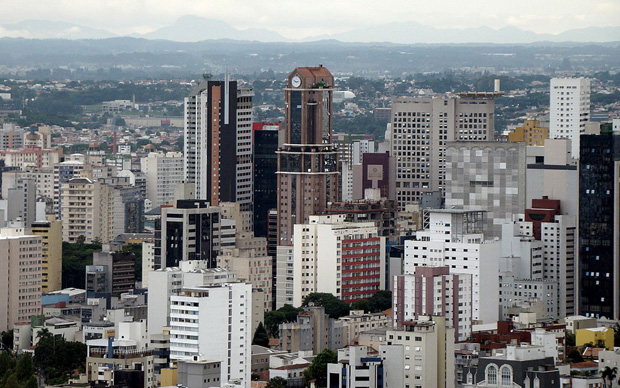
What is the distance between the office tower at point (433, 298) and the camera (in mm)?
43875

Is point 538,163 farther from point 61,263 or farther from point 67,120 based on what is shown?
point 67,120


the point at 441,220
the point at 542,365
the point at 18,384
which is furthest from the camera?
the point at 441,220

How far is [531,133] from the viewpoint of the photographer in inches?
3172

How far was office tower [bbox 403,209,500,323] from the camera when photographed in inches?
1887

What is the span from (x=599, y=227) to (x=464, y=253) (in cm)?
523

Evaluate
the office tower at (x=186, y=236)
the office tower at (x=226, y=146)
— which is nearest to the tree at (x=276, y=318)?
the office tower at (x=186, y=236)

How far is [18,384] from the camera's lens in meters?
40.4

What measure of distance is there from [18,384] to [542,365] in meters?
10.6

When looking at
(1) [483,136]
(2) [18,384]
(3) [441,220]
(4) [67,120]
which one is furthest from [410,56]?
(2) [18,384]

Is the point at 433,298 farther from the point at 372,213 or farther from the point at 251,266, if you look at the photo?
the point at 372,213

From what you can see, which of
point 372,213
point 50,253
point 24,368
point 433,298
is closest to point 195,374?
point 24,368

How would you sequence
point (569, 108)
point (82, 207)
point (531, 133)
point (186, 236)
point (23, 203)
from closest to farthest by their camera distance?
point (186, 236) < point (82, 207) < point (23, 203) < point (531, 133) < point (569, 108)

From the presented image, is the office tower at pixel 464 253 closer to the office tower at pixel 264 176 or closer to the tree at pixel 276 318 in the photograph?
the tree at pixel 276 318

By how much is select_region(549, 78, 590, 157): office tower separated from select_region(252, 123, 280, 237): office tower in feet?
42.7
